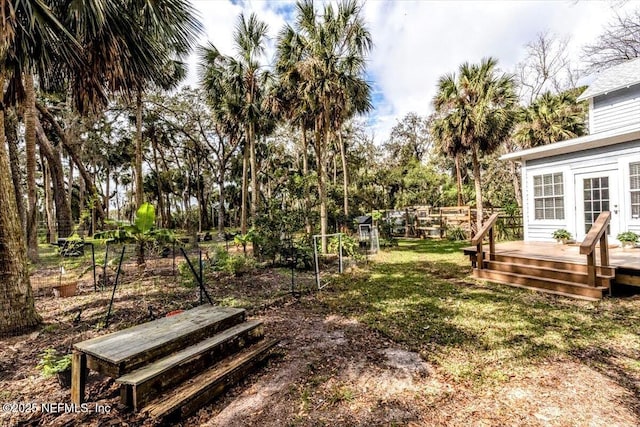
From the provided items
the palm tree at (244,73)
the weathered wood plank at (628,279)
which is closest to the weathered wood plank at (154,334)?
the weathered wood plank at (628,279)

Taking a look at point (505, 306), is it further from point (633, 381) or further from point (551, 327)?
point (633, 381)

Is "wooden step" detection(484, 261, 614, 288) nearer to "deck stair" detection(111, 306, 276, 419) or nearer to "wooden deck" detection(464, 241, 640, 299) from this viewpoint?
"wooden deck" detection(464, 241, 640, 299)

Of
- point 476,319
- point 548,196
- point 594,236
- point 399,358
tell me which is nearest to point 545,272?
point 594,236

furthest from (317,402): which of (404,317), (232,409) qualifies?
(404,317)

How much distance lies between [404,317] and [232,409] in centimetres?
294

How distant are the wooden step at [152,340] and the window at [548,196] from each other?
29.5 feet

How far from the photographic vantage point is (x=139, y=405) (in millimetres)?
2184

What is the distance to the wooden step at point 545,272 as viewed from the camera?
533cm

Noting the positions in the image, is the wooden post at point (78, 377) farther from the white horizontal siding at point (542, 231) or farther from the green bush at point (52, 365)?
the white horizontal siding at point (542, 231)

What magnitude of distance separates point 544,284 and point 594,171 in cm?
396

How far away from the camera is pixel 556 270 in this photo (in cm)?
582

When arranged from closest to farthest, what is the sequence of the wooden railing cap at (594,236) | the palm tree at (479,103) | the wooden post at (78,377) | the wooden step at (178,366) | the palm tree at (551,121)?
the wooden step at (178,366)
the wooden post at (78,377)
the wooden railing cap at (594,236)
the palm tree at (479,103)
the palm tree at (551,121)

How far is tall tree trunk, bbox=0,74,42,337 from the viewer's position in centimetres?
383

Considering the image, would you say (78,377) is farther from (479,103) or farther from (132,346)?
(479,103)
